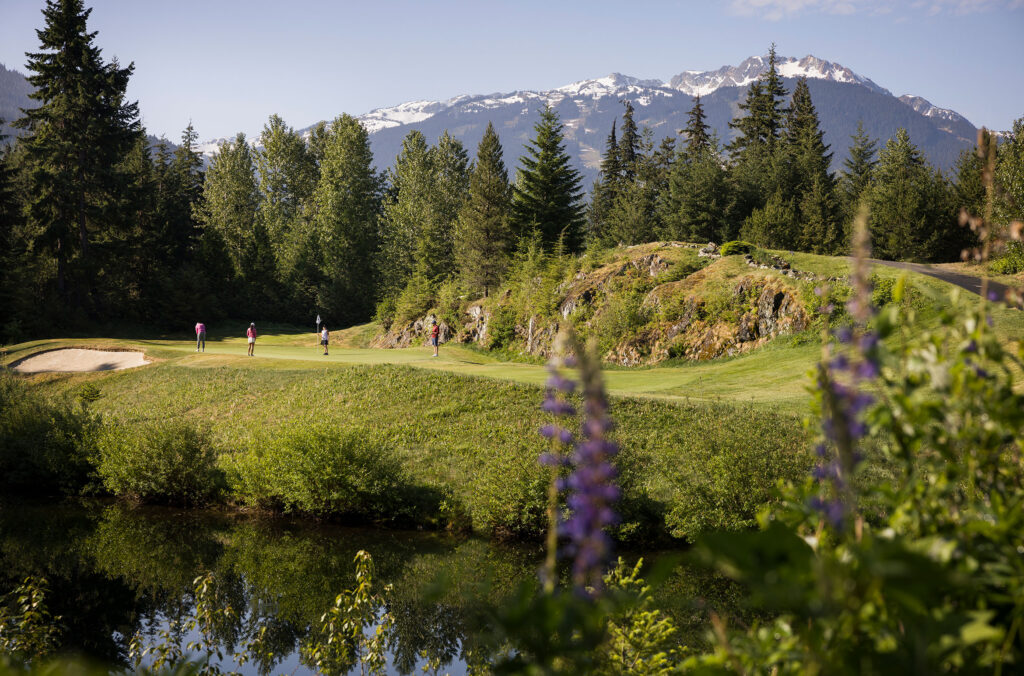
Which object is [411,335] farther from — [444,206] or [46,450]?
[46,450]

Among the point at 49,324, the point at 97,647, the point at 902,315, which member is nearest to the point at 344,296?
the point at 49,324

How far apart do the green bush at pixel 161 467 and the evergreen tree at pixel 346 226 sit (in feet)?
145

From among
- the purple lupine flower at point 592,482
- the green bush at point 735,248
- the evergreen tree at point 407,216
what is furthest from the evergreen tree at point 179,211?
the purple lupine flower at point 592,482

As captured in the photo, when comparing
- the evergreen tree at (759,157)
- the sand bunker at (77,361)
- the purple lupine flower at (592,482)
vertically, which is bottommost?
the sand bunker at (77,361)

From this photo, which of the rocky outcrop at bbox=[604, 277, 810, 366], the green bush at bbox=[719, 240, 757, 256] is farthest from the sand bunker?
the green bush at bbox=[719, 240, 757, 256]

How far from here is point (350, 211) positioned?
2584 inches

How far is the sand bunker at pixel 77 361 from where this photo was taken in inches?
1216

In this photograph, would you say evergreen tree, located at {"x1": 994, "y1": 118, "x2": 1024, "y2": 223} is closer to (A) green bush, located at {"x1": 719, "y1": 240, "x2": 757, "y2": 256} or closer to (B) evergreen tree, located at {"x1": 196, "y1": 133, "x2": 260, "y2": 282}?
(A) green bush, located at {"x1": 719, "y1": 240, "x2": 757, "y2": 256}

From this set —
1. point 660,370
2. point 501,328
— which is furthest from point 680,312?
point 501,328

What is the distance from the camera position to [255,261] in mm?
64438

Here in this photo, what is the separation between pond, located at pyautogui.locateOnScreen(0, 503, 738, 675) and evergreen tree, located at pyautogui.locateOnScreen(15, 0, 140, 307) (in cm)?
3319

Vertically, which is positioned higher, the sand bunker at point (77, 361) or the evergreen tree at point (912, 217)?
the evergreen tree at point (912, 217)

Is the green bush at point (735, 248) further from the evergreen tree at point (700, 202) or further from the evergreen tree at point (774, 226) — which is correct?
the evergreen tree at point (700, 202)

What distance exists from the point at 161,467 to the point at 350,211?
48839mm
